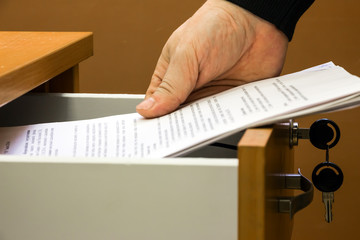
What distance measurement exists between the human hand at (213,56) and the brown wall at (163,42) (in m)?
0.64

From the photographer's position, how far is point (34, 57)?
1.66 feet

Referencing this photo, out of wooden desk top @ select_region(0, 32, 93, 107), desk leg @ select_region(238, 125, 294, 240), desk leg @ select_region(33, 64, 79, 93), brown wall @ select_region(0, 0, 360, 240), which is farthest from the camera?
brown wall @ select_region(0, 0, 360, 240)

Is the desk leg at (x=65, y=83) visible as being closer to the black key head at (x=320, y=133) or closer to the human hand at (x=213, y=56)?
the human hand at (x=213, y=56)

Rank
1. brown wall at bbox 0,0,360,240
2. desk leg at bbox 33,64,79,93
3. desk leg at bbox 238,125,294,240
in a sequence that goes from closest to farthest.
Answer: desk leg at bbox 238,125,294,240, desk leg at bbox 33,64,79,93, brown wall at bbox 0,0,360,240

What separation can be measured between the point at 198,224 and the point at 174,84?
9.3 inches

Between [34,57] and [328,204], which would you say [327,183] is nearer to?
[328,204]

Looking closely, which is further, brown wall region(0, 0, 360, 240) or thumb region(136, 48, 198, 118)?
brown wall region(0, 0, 360, 240)

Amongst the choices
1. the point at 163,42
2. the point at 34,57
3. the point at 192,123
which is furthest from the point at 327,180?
the point at 163,42

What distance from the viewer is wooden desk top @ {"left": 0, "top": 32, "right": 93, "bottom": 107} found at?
0.44 meters

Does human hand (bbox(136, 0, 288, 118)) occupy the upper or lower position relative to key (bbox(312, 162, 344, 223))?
upper

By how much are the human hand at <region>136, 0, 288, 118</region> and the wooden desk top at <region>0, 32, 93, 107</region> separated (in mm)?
96

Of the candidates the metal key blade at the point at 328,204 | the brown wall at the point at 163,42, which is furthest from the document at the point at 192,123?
the brown wall at the point at 163,42

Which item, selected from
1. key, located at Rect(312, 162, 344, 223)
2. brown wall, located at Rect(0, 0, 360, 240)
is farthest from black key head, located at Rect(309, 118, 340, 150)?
brown wall, located at Rect(0, 0, 360, 240)

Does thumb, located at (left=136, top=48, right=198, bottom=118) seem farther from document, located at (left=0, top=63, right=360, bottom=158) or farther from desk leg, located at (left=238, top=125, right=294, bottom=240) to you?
desk leg, located at (left=238, top=125, right=294, bottom=240)
